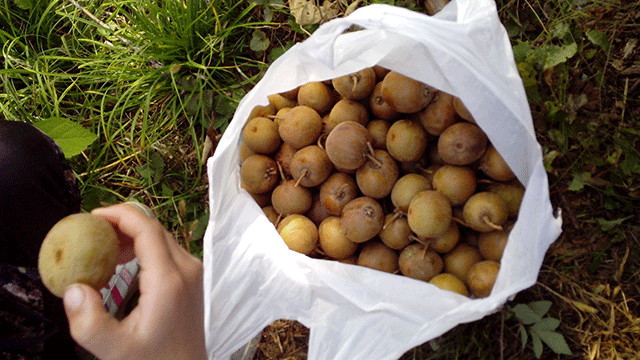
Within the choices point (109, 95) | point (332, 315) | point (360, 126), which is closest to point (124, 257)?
point (332, 315)

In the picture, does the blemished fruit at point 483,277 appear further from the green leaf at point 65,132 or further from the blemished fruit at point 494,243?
the green leaf at point 65,132

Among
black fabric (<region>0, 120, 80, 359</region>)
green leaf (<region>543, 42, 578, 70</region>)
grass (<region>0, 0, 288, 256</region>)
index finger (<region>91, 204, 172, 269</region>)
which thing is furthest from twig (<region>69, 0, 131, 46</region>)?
green leaf (<region>543, 42, 578, 70</region>)

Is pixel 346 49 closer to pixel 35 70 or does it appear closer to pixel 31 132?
pixel 31 132

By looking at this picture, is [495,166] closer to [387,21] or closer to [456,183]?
[456,183]

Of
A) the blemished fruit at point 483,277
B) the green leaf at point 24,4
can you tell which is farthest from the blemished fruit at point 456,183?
the green leaf at point 24,4

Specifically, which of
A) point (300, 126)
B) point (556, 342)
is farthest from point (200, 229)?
point (556, 342)

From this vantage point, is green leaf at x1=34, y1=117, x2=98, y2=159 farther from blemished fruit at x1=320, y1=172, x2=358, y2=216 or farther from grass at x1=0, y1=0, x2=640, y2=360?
blemished fruit at x1=320, y1=172, x2=358, y2=216
